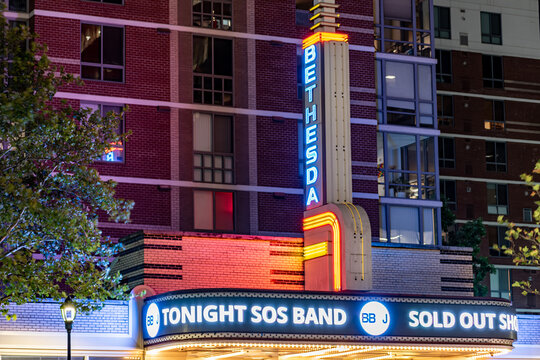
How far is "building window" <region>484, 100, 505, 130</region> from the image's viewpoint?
80750mm

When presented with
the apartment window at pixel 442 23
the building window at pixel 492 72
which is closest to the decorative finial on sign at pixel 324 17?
the apartment window at pixel 442 23

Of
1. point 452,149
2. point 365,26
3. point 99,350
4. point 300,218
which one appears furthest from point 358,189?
point 452,149

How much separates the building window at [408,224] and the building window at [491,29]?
3772 centimetres

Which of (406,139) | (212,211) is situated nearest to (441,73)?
(406,139)

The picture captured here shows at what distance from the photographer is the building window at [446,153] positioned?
7900 cm

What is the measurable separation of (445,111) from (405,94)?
106 ft

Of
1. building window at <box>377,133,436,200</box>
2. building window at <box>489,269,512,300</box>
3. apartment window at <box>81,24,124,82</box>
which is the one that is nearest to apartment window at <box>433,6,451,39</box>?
building window at <box>489,269,512,300</box>

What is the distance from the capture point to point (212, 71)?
148 ft

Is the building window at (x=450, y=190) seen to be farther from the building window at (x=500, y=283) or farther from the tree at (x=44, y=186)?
the tree at (x=44, y=186)

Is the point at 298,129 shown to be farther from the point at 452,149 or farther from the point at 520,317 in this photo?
the point at 452,149

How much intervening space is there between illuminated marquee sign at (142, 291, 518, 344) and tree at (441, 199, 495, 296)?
24820 millimetres

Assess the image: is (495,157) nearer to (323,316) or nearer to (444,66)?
(444,66)

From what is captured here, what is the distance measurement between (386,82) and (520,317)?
12.1 m

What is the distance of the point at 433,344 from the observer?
35.4 meters
